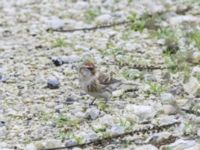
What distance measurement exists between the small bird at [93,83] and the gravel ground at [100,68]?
0.11 meters

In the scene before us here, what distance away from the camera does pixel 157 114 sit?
660 centimetres

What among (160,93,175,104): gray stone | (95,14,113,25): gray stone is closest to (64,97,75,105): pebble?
(160,93,175,104): gray stone

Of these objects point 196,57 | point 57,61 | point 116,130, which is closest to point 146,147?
point 116,130

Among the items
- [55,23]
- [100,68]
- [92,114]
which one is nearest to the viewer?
[92,114]

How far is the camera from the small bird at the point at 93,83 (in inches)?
271

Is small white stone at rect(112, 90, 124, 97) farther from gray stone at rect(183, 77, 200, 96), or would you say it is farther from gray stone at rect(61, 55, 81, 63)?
gray stone at rect(61, 55, 81, 63)

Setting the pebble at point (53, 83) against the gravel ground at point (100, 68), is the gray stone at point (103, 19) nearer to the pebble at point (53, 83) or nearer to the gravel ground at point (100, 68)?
the gravel ground at point (100, 68)

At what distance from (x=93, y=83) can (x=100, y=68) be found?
1126mm

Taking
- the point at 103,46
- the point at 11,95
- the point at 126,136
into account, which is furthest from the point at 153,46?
the point at 126,136

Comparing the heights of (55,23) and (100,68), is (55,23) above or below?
above

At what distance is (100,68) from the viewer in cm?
802

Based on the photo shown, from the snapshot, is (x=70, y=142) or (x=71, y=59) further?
(x=71, y=59)

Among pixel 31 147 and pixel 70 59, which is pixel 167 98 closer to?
pixel 31 147

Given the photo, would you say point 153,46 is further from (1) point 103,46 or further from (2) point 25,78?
(2) point 25,78
